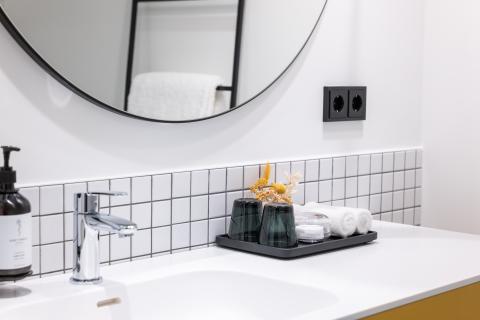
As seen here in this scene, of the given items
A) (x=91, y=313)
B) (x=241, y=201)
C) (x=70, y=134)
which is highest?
(x=70, y=134)

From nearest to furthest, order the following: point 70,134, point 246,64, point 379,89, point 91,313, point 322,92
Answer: point 91,313 → point 70,134 → point 246,64 → point 322,92 → point 379,89

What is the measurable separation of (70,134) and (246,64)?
20.3 inches

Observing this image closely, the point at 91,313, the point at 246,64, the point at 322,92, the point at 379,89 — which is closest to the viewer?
the point at 91,313

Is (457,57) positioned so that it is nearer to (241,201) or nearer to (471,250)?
(471,250)

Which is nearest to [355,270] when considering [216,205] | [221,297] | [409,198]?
[221,297]

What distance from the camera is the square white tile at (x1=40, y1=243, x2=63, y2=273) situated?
59.2 inches

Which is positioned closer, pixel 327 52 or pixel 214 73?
pixel 214 73

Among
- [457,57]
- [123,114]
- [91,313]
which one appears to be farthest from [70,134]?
[457,57]

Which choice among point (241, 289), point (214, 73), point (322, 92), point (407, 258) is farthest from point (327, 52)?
point (241, 289)

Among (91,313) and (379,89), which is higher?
(379,89)

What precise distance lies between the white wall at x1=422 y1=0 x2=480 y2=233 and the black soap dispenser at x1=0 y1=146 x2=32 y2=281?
1411 mm

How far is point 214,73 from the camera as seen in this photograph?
5.90ft

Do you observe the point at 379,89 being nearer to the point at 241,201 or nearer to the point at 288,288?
the point at 241,201

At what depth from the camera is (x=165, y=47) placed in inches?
66.2
